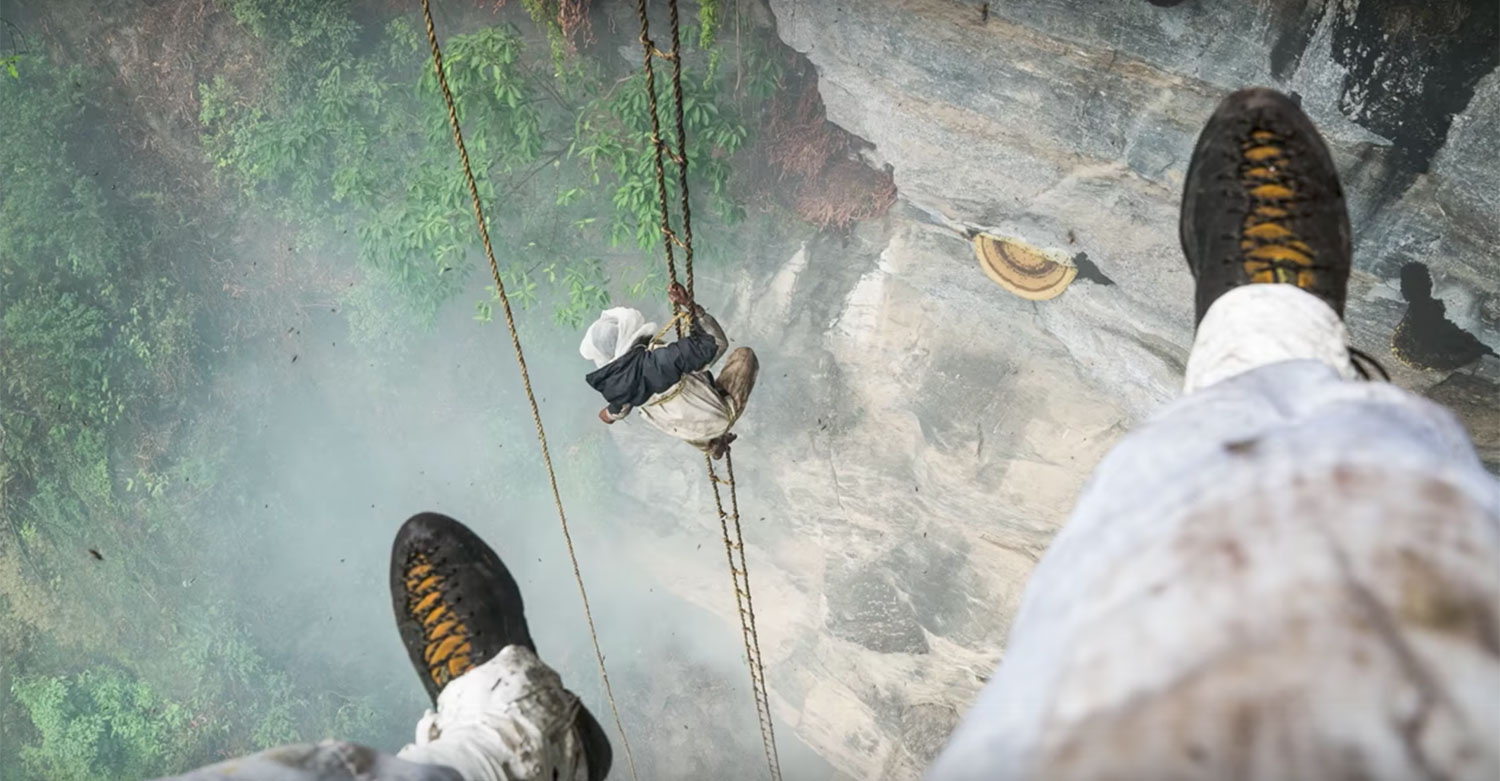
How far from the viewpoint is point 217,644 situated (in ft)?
30.6

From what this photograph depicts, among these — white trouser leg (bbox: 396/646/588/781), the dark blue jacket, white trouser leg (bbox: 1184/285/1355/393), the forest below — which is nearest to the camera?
white trouser leg (bbox: 1184/285/1355/393)

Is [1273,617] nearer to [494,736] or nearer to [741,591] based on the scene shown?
[494,736]

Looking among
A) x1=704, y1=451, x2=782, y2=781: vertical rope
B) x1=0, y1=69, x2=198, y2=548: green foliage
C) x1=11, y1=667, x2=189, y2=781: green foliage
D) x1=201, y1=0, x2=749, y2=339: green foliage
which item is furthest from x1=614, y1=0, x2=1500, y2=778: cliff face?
x1=11, y1=667, x2=189, y2=781: green foliage

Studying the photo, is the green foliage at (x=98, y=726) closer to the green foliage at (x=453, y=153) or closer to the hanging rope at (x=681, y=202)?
the green foliage at (x=453, y=153)

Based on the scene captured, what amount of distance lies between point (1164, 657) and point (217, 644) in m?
10.5

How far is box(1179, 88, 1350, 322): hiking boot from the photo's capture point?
1.99 m

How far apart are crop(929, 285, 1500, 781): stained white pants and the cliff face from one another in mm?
3126

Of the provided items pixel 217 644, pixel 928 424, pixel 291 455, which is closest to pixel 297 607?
pixel 217 644

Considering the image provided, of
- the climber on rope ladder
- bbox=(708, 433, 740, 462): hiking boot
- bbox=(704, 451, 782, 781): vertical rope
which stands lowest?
bbox=(704, 451, 782, 781): vertical rope

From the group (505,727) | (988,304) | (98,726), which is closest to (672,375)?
(505,727)

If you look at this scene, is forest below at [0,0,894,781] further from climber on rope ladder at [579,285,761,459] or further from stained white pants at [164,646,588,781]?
stained white pants at [164,646,588,781]

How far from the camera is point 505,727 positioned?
2303 millimetres

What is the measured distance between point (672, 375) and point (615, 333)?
38cm

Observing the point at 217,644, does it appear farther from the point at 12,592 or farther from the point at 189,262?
the point at 189,262
